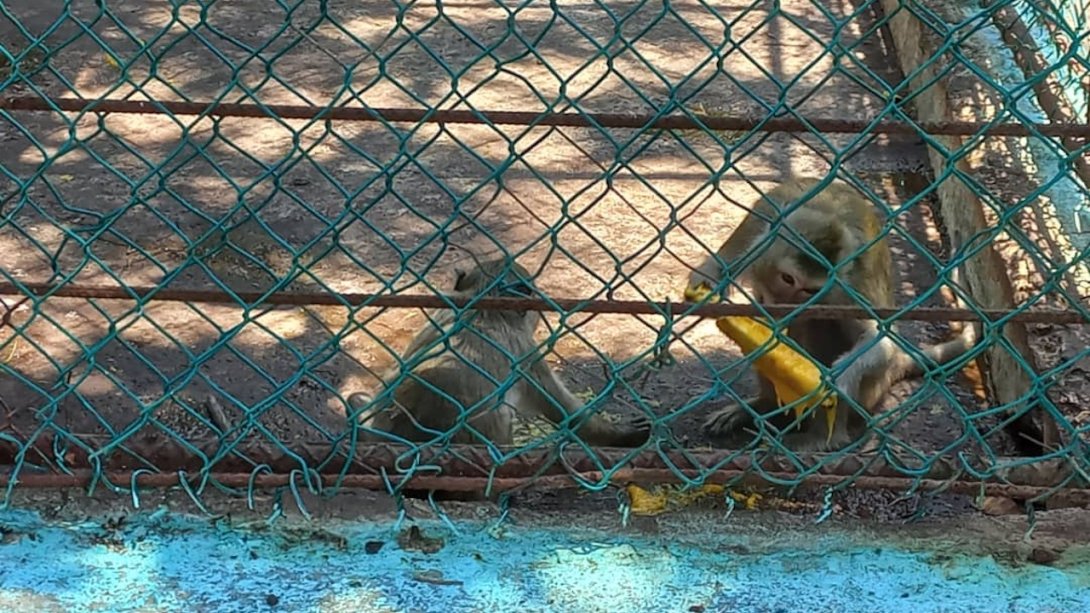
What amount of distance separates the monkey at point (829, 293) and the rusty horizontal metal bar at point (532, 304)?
0.92 metres

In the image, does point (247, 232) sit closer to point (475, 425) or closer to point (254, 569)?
point (475, 425)

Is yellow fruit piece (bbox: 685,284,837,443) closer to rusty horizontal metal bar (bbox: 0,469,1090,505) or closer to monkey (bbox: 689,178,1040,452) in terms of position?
monkey (bbox: 689,178,1040,452)

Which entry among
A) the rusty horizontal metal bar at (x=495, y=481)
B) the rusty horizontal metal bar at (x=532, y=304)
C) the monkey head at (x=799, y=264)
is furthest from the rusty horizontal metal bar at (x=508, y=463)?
the monkey head at (x=799, y=264)

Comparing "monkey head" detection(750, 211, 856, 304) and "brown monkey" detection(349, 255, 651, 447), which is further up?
"monkey head" detection(750, 211, 856, 304)

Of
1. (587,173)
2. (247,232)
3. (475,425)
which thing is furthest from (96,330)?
(587,173)

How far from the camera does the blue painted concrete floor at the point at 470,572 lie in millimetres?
3021

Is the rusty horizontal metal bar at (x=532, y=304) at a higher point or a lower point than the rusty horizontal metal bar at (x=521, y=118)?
lower

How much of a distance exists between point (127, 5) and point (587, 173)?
10.7ft

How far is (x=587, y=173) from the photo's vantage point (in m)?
5.93

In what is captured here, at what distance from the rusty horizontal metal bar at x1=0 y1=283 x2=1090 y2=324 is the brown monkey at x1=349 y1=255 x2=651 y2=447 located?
209 mm

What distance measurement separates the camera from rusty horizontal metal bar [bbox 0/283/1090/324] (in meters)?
3.07

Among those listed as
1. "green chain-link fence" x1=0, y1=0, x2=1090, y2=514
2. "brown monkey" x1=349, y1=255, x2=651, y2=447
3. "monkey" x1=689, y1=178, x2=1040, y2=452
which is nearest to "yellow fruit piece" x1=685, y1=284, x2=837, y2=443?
"green chain-link fence" x1=0, y1=0, x2=1090, y2=514

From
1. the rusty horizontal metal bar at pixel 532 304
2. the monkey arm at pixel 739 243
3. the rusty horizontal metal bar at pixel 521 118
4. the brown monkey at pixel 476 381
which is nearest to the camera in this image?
the rusty horizontal metal bar at pixel 521 118

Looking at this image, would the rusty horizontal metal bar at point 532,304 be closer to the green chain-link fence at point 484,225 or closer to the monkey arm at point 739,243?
the green chain-link fence at point 484,225
